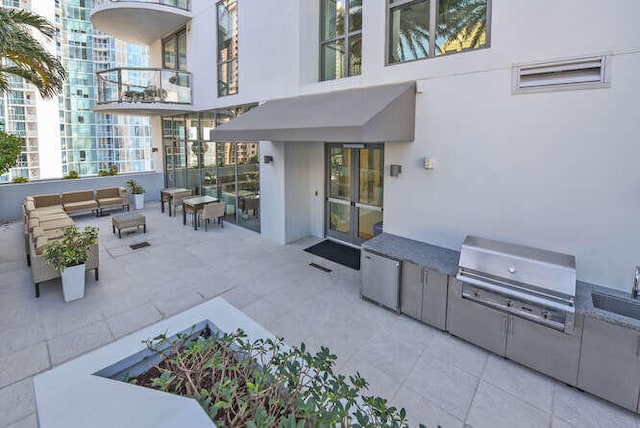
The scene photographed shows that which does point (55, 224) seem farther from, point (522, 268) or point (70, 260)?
point (522, 268)

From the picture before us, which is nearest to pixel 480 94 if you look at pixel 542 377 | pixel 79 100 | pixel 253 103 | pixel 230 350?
pixel 542 377

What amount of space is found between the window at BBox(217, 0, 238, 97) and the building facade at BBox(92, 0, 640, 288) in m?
0.11

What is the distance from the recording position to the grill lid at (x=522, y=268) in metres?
4.20

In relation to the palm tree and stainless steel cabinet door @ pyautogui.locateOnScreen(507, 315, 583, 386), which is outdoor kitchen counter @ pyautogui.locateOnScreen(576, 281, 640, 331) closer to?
stainless steel cabinet door @ pyautogui.locateOnScreen(507, 315, 583, 386)

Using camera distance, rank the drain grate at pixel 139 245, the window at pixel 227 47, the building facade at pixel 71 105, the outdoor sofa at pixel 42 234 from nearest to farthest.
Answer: the outdoor sofa at pixel 42 234 → the drain grate at pixel 139 245 → the window at pixel 227 47 → the building facade at pixel 71 105

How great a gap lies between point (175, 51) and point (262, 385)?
15912 mm

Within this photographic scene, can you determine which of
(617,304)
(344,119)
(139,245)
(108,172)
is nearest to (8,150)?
(139,245)

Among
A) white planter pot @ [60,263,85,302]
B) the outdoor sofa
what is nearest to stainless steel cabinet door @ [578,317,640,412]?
white planter pot @ [60,263,85,302]

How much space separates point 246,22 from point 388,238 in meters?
8.06

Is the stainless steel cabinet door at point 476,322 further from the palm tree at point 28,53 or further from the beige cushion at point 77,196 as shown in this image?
the beige cushion at point 77,196

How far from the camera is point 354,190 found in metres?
9.04

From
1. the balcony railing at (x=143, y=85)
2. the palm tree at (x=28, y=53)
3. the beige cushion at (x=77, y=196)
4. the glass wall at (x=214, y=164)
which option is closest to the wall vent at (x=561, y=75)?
the glass wall at (x=214, y=164)

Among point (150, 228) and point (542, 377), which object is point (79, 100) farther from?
point (542, 377)

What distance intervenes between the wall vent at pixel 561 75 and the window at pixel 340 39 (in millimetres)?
3776
